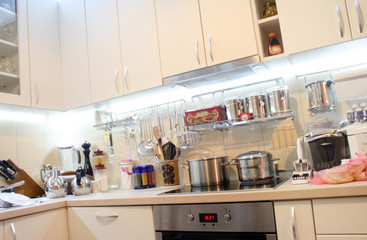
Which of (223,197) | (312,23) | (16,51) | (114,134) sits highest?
(16,51)

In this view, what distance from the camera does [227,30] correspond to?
5.46 ft

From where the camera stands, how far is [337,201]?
109 centimetres

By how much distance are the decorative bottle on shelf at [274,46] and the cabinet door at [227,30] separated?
10 centimetres

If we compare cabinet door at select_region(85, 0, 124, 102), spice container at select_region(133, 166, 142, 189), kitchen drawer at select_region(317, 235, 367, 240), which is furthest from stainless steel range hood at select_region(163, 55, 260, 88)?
kitchen drawer at select_region(317, 235, 367, 240)

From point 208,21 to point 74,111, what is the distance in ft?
4.14

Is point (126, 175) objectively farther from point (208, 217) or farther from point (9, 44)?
point (9, 44)

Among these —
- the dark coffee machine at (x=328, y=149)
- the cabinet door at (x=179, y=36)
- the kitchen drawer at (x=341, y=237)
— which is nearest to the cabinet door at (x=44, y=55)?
the cabinet door at (x=179, y=36)

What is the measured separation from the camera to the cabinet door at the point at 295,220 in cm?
113

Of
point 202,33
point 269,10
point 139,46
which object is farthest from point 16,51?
point 269,10

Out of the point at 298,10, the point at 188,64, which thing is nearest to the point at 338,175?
the point at 298,10

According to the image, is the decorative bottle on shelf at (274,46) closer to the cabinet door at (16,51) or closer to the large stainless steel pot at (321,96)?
the large stainless steel pot at (321,96)

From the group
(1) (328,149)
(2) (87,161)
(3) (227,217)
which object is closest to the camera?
(3) (227,217)

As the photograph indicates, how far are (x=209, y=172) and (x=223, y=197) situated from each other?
15.5 inches

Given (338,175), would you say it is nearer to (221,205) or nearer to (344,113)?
(221,205)
